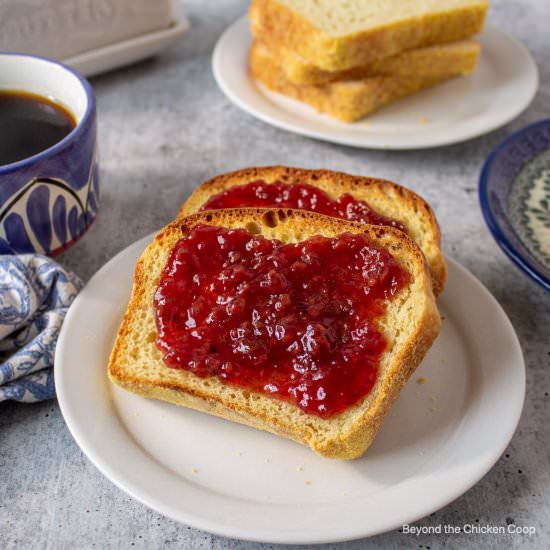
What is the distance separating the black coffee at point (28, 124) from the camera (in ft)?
8.42

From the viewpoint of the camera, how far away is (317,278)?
208cm

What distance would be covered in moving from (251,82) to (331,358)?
6.84 ft

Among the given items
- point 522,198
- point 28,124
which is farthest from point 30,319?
point 522,198

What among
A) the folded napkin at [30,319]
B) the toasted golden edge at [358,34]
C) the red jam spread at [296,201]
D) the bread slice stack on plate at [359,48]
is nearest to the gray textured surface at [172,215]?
the folded napkin at [30,319]

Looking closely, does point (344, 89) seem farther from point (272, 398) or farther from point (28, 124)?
point (272, 398)

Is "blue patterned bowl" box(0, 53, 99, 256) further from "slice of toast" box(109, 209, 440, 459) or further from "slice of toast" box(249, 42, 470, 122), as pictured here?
"slice of toast" box(249, 42, 470, 122)

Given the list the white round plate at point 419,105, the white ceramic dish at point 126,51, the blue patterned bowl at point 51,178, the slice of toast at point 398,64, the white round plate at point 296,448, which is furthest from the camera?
the white ceramic dish at point 126,51

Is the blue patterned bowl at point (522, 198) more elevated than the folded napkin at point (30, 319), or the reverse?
the blue patterned bowl at point (522, 198)

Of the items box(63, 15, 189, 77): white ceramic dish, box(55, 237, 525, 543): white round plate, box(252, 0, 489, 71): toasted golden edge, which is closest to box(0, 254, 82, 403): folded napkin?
box(55, 237, 525, 543): white round plate

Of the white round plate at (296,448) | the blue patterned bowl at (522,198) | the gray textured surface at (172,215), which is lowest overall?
the gray textured surface at (172,215)

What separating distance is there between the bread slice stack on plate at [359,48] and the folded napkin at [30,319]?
5.22 feet

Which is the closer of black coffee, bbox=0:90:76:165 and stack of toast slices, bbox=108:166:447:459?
stack of toast slices, bbox=108:166:447:459

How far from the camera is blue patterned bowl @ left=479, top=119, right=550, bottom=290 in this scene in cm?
251

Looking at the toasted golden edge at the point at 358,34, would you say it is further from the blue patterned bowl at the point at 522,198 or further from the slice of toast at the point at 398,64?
the blue patterned bowl at the point at 522,198
